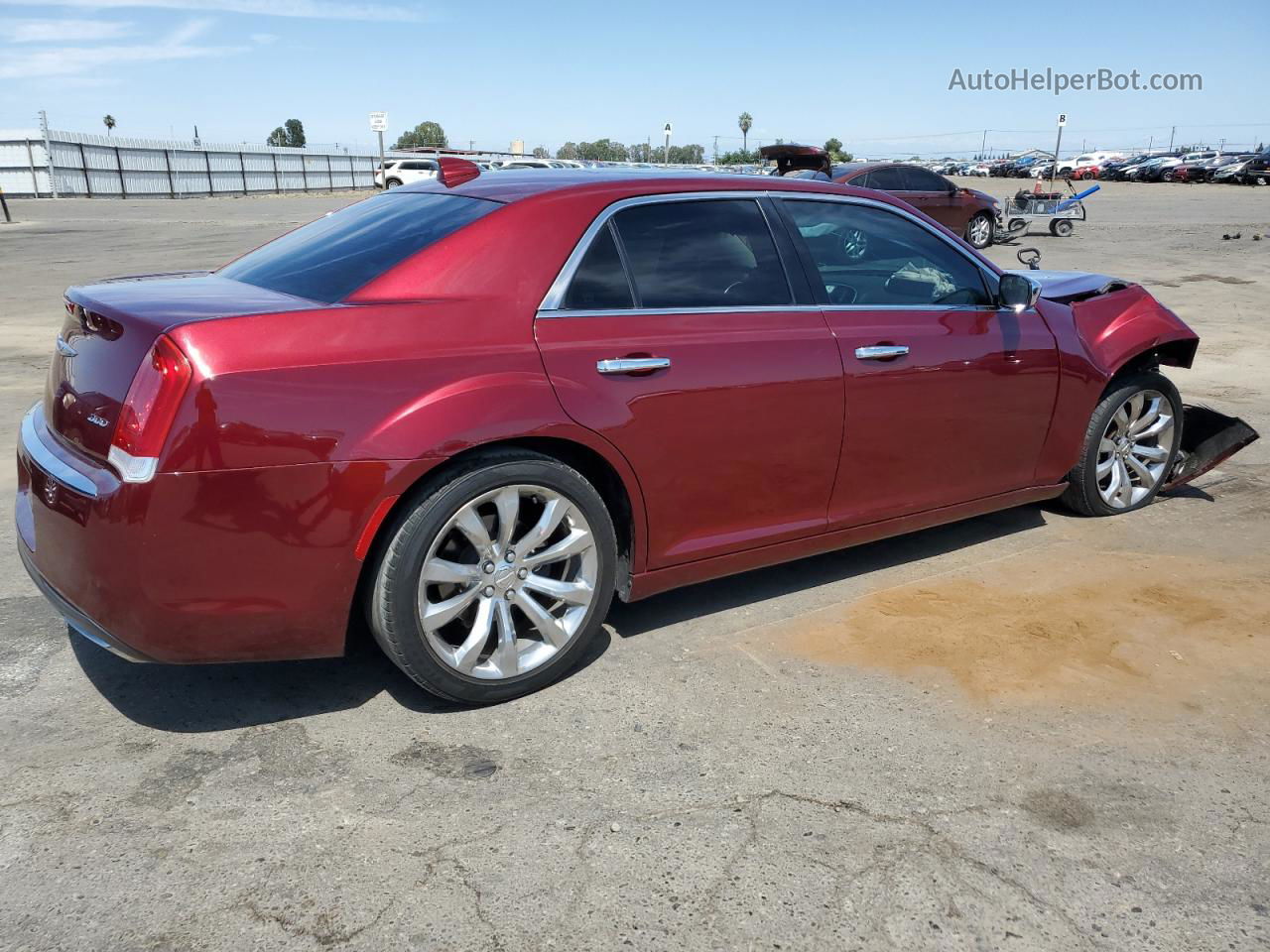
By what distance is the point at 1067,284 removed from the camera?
5.21 m

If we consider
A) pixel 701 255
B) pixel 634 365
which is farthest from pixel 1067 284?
pixel 634 365

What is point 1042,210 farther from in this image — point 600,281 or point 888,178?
point 600,281

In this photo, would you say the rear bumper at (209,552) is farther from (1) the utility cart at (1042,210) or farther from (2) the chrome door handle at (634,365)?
(1) the utility cart at (1042,210)

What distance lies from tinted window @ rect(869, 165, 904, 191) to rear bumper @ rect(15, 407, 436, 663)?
16.9 meters

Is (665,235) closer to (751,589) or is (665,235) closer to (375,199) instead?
(375,199)

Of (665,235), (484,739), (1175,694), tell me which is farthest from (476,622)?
(1175,694)

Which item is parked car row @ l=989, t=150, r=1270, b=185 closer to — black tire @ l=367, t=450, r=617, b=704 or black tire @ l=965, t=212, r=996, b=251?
black tire @ l=965, t=212, r=996, b=251

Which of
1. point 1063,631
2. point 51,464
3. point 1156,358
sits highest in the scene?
point 51,464

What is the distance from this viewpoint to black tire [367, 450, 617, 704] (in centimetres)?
309

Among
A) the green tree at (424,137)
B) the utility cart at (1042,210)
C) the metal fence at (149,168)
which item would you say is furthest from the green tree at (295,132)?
the utility cart at (1042,210)

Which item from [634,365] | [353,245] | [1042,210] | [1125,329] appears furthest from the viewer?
[1042,210]

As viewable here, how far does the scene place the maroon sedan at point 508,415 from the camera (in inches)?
114

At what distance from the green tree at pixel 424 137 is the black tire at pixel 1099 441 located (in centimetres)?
8574

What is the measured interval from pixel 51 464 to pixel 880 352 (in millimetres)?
2854
